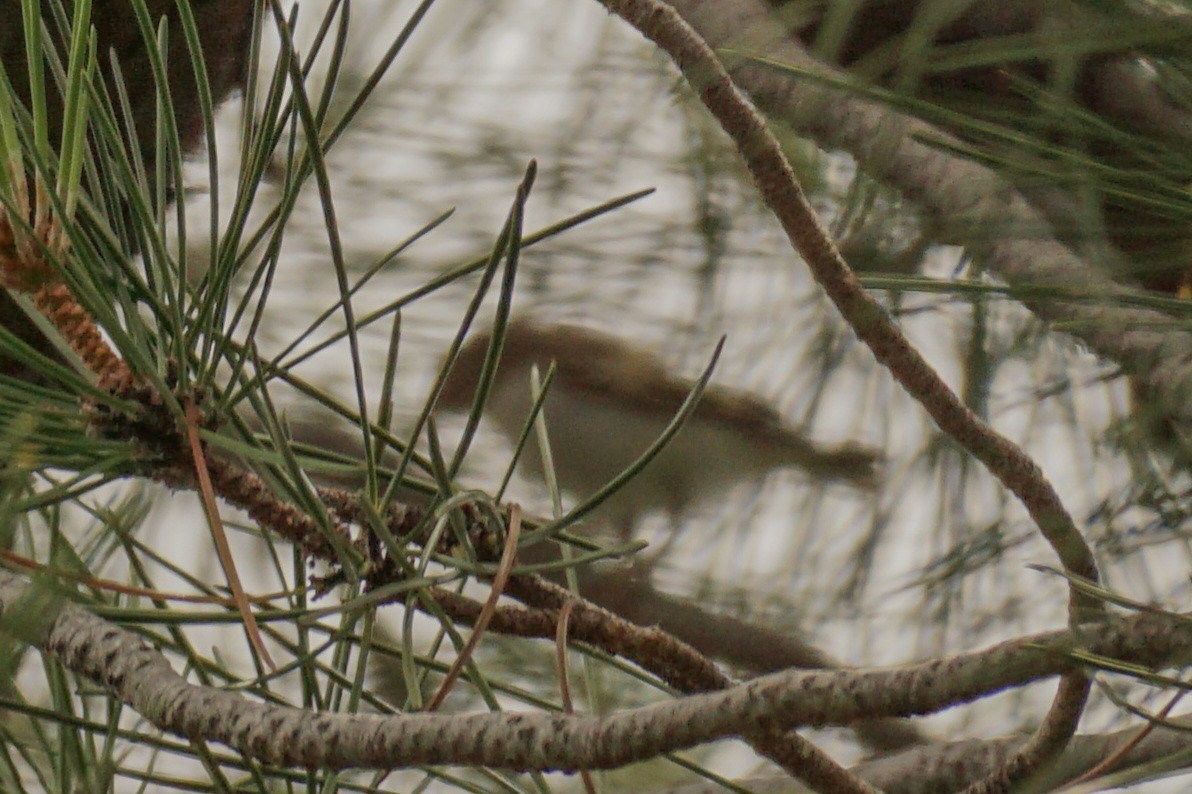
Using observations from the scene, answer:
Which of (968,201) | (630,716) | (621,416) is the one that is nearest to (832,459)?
(621,416)

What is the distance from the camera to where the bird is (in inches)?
34.9

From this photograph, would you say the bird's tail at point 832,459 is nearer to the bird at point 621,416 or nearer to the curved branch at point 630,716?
the bird at point 621,416

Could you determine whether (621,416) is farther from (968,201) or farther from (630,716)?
(630,716)

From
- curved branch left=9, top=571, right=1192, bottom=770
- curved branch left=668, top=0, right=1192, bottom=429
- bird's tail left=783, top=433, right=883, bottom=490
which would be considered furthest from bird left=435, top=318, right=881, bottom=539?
curved branch left=9, top=571, right=1192, bottom=770

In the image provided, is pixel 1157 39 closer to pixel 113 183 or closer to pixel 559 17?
pixel 113 183

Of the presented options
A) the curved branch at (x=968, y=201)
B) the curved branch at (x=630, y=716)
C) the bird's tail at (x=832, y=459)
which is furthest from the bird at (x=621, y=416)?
the curved branch at (x=630, y=716)

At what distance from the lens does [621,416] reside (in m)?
0.90

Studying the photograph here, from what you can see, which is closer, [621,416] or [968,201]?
[968,201]

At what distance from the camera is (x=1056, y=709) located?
1.06 ft

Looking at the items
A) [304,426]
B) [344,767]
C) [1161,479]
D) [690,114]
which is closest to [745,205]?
[690,114]

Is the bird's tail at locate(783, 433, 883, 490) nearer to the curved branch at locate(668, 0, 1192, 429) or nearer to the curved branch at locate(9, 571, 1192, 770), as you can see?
the curved branch at locate(668, 0, 1192, 429)

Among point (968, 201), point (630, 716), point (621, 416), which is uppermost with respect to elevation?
point (621, 416)

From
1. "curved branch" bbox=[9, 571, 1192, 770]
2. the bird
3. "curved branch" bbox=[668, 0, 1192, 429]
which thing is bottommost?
"curved branch" bbox=[9, 571, 1192, 770]

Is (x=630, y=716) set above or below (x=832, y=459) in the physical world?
below
